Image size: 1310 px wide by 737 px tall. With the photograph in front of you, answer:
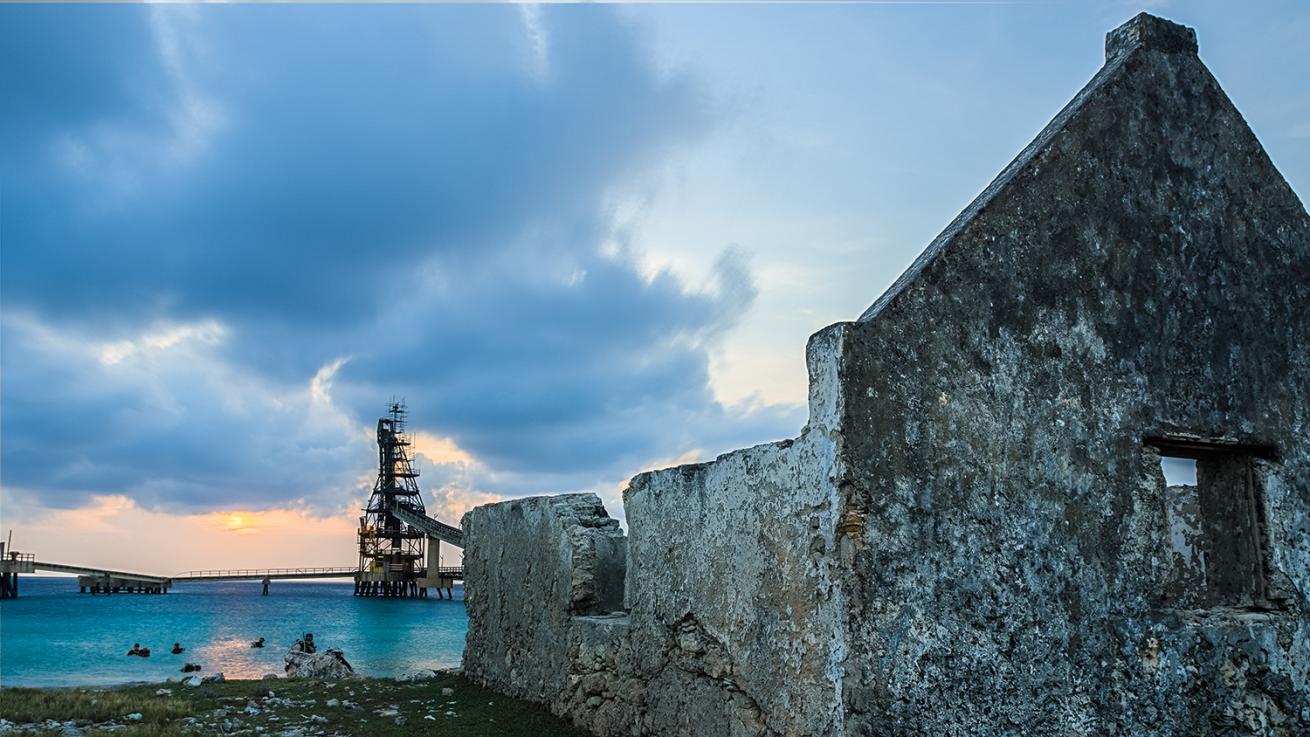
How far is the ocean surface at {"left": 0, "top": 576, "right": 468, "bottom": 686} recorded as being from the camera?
23750 millimetres

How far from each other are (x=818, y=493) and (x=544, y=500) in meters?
4.81

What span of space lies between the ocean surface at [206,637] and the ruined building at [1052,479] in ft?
54.8

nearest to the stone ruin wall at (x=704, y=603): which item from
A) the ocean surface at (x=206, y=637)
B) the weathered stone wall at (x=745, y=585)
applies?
the weathered stone wall at (x=745, y=585)

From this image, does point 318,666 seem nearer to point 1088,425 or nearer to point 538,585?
point 538,585

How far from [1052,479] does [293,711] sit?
24.0 ft

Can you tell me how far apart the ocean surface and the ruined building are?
1669 centimetres

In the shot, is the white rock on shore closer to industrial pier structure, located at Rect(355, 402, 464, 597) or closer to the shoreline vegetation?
the shoreline vegetation

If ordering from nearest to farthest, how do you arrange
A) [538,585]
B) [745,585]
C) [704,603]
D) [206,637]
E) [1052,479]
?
[1052,479], [745,585], [704,603], [538,585], [206,637]

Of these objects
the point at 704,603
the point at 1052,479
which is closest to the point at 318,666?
the point at 704,603

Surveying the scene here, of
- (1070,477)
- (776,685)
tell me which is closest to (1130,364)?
(1070,477)

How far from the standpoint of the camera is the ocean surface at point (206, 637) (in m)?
23.8

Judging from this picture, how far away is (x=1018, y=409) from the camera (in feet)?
16.8

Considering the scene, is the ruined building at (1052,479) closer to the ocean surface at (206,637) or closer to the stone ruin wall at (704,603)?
the stone ruin wall at (704,603)

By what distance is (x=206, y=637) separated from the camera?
36656mm
